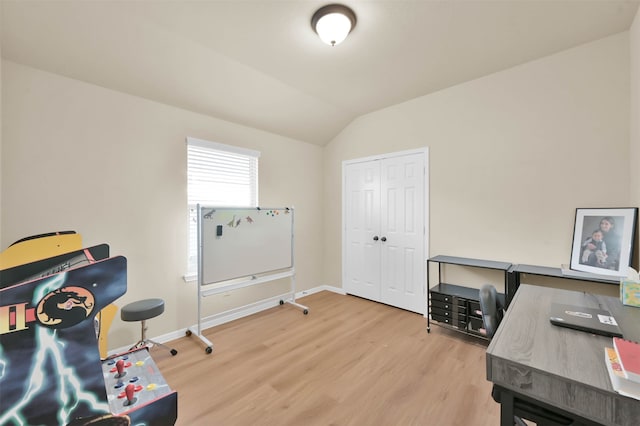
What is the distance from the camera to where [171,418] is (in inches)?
49.6

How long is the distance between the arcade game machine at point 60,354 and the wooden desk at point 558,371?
4.71 ft

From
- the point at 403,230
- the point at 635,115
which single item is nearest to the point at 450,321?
the point at 403,230

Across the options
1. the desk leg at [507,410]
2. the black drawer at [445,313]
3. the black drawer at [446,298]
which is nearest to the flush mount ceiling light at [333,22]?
the desk leg at [507,410]

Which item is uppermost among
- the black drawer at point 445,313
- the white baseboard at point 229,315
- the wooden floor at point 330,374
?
the black drawer at point 445,313

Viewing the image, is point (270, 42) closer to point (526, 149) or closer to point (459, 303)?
point (526, 149)

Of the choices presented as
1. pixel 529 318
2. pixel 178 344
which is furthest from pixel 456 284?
pixel 178 344

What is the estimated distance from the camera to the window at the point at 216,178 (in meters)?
3.09

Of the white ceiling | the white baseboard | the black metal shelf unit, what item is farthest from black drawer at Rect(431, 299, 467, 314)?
the white ceiling

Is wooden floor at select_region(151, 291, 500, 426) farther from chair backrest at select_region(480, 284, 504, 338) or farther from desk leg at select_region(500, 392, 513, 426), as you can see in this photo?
desk leg at select_region(500, 392, 513, 426)

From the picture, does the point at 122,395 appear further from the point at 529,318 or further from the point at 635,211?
the point at 635,211

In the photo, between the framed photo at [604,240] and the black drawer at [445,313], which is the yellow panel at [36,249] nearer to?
the black drawer at [445,313]

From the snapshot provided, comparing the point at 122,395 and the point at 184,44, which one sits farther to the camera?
the point at 184,44

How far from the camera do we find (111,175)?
8.33ft

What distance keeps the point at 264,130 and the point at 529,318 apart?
350 centimetres
